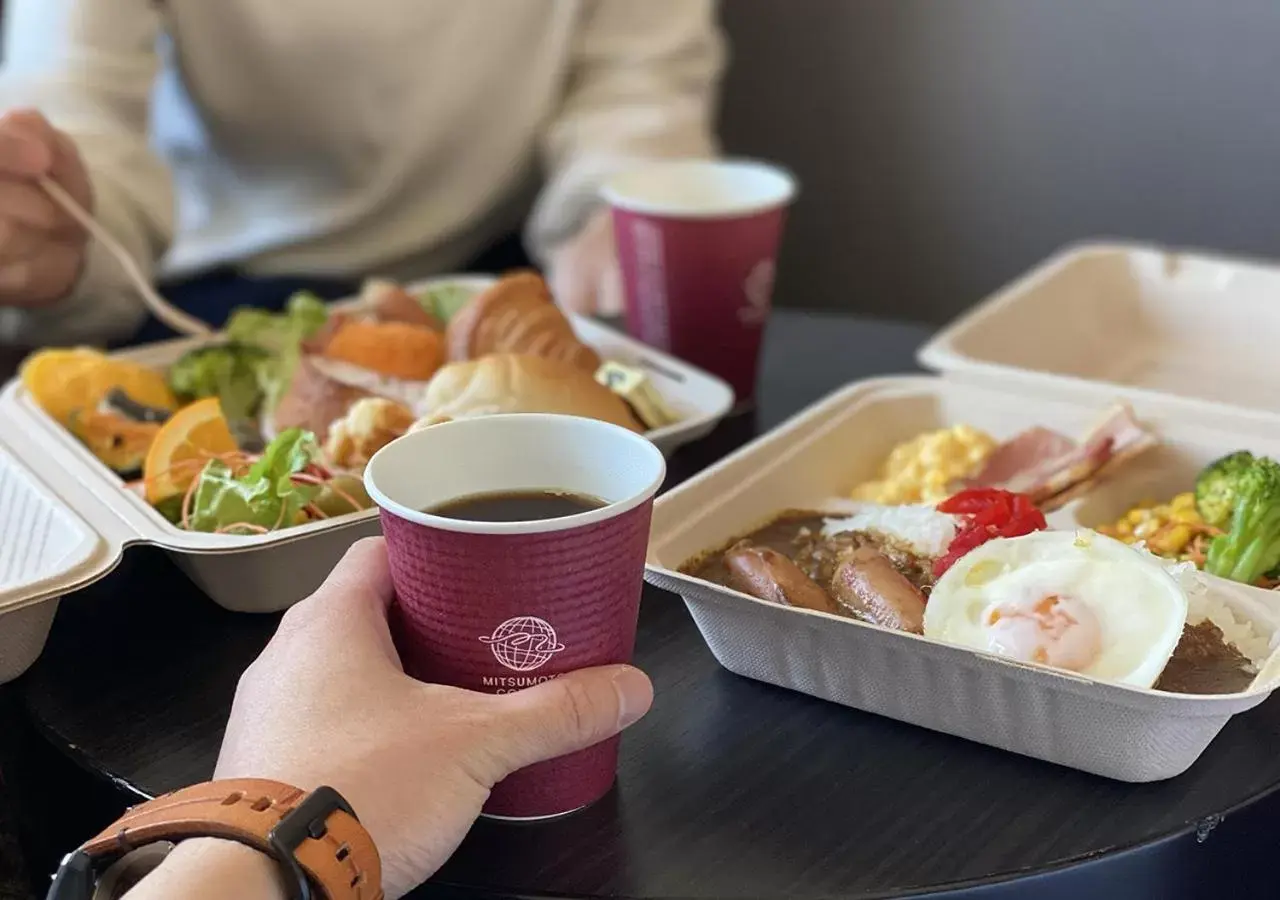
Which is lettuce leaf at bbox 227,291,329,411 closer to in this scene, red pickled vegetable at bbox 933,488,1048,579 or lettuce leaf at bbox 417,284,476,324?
lettuce leaf at bbox 417,284,476,324

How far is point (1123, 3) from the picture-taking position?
2.68 m

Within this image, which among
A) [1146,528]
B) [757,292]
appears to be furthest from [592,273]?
[1146,528]

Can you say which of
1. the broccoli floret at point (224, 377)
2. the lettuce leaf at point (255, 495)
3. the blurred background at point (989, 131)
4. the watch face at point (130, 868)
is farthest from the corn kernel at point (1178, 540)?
the blurred background at point (989, 131)

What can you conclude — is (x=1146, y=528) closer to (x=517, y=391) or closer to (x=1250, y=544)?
(x=1250, y=544)

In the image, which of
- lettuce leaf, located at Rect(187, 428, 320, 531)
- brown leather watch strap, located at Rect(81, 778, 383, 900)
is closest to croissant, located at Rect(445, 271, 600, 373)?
lettuce leaf, located at Rect(187, 428, 320, 531)

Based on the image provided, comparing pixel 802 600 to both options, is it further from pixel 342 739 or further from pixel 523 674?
pixel 342 739

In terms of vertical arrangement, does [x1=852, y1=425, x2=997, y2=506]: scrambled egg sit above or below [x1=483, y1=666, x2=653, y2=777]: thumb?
below

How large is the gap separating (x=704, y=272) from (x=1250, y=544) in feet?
2.14

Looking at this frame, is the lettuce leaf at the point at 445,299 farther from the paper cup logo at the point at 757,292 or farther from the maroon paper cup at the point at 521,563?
the maroon paper cup at the point at 521,563

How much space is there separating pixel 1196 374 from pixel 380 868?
1338 mm

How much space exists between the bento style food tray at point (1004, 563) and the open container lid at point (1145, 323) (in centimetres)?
25

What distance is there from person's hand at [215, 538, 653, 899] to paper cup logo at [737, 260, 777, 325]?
76 centimetres

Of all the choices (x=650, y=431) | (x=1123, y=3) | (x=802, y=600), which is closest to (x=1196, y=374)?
(x=650, y=431)

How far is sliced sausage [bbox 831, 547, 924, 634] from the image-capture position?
3.35 ft
